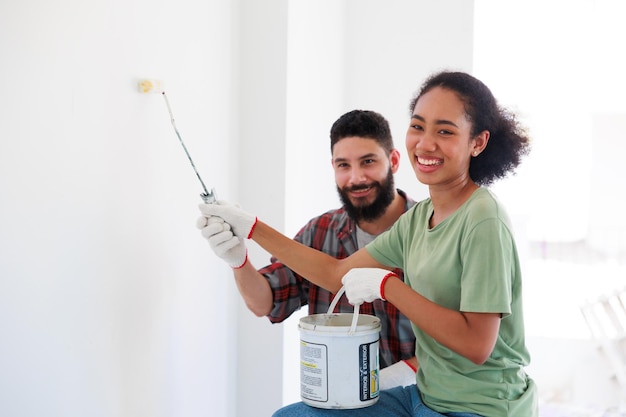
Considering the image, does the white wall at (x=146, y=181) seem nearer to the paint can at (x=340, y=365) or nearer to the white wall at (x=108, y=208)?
the white wall at (x=108, y=208)

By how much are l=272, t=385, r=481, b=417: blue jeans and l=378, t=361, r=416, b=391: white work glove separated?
0.09m

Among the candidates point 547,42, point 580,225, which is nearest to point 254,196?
point 547,42

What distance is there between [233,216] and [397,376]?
0.50 meters

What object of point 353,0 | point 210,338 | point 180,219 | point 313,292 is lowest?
point 210,338

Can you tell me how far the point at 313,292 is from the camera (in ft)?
5.67

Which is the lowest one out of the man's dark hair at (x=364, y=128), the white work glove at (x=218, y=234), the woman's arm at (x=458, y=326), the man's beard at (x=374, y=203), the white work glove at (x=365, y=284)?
the woman's arm at (x=458, y=326)

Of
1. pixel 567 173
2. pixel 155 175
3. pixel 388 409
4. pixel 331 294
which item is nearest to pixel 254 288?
pixel 331 294

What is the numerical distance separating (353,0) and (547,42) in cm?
190

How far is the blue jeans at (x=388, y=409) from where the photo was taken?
129 cm

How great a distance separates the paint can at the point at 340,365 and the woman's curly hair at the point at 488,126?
1.25ft

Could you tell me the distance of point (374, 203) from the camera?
5.52 feet

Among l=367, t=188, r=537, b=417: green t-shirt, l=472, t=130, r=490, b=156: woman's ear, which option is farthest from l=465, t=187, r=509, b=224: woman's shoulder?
l=472, t=130, r=490, b=156: woman's ear

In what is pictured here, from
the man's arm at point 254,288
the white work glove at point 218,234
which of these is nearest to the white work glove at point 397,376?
the man's arm at point 254,288

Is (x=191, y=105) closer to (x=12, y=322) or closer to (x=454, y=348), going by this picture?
(x=12, y=322)
